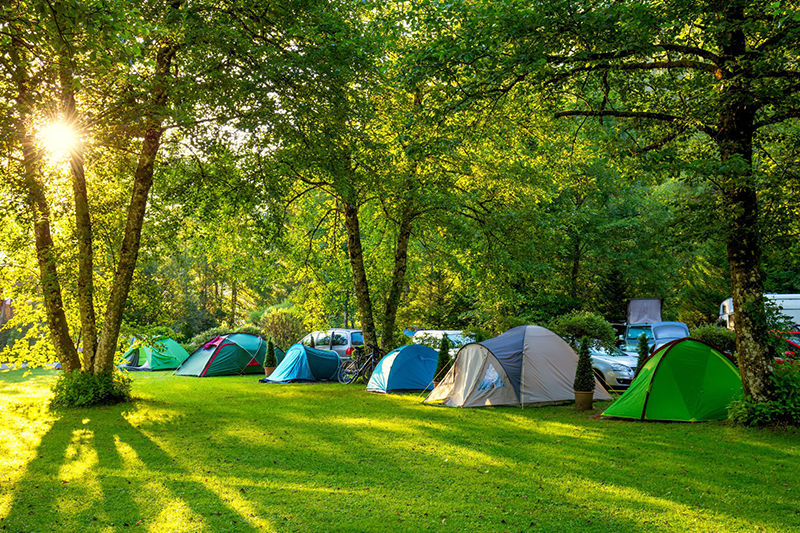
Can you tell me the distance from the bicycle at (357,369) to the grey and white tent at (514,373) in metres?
4.93

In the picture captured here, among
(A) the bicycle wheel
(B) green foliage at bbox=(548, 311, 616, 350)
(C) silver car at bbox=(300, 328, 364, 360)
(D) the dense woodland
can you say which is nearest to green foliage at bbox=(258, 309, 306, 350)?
(C) silver car at bbox=(300, 328, 364, 360)

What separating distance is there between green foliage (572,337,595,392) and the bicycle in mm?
7452

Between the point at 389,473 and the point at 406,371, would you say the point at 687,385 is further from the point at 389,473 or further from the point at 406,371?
the point at 406,371

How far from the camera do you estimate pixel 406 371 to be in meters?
15.2

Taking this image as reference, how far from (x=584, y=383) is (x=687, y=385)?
1.93m

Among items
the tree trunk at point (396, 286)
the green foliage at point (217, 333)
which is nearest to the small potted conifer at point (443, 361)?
the tree trunk at point (396, 286)

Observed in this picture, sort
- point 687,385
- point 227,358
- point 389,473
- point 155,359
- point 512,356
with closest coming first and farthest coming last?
point 389,473, point 687,385, point 512,356, point 227,358, point 155,359

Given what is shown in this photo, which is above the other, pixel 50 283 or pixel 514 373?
→ pixel 50 283

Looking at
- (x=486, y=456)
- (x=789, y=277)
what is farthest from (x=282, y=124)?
(x=789, y=277)

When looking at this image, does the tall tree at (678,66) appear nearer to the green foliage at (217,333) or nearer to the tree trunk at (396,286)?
the tree trunk at (396,286)

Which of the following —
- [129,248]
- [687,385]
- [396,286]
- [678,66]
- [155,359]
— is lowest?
[155,359]

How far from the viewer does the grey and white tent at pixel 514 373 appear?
40.0 ft

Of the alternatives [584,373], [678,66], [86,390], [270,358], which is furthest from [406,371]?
[678,66]

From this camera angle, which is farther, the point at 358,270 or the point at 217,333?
the point at 217,333
